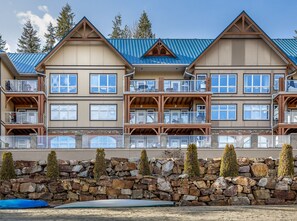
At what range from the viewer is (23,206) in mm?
17891

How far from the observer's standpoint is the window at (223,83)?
34.3 meters

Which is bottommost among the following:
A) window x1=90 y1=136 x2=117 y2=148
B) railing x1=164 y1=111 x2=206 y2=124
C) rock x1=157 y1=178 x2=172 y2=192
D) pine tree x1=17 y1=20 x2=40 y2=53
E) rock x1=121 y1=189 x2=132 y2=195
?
rock x1=121 y1=189 x2=132 y2=195

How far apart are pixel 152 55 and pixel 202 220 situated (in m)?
24.5

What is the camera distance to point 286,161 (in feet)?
65.4

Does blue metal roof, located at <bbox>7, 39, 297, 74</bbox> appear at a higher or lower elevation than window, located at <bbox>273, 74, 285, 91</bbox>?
higher

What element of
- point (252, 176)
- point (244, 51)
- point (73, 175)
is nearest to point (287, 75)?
point (244, 51)

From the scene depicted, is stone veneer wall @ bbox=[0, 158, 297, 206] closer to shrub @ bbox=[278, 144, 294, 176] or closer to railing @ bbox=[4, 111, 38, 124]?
shrub @ bbox=[278, 144, 294, 176]

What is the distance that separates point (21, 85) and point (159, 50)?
12.3m

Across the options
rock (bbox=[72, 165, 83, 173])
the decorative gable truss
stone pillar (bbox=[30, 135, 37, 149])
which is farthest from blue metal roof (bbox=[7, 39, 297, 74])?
rock (bbox=[72, 165, 83, 173])

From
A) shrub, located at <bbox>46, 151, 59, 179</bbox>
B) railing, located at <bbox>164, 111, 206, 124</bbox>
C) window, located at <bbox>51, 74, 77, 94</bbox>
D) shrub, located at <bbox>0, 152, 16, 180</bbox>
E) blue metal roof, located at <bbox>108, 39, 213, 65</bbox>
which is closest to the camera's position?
shrub, located at <bbox>0, 152, 16, 180</bbox>

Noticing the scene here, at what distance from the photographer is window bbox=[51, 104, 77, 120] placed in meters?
33.9

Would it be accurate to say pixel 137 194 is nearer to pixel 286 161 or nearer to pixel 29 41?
pixel 286 161

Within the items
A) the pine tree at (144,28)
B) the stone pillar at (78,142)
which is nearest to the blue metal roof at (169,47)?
the stone pillar at (78,142)

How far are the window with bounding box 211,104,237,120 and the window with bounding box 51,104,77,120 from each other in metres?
11.8
